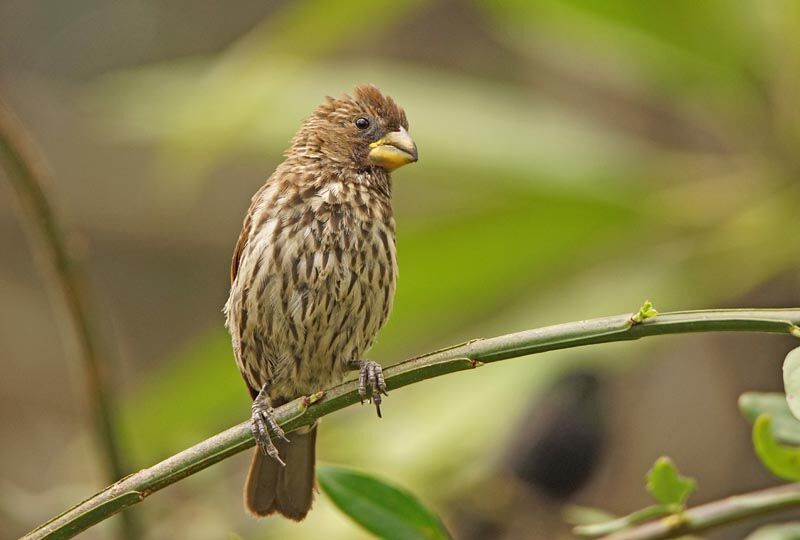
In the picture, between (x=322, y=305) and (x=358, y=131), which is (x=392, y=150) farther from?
(x=322, y=305)

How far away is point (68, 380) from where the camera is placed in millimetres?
8727

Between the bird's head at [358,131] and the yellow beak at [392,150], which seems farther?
the bird's head at [358,131]

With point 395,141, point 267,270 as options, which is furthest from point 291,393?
point 395,141

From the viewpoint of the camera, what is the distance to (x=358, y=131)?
346 centimetres

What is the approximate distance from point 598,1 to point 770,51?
59cm

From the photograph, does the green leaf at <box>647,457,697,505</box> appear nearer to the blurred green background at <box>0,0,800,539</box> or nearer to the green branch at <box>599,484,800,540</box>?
the green branch at <box>599,484,800,540</box>

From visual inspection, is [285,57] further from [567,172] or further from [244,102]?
[567,172]

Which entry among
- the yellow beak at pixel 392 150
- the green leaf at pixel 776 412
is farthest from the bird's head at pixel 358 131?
the green leaf at pixel 776 412

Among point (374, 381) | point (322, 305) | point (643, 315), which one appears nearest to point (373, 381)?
point (374, 381)

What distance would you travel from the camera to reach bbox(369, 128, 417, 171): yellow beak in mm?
3217

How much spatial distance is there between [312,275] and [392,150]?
39cm

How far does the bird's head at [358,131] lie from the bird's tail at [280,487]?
78cm

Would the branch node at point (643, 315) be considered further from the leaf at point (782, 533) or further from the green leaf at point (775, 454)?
the leaf at point (782, 533)

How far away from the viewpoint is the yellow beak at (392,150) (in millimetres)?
3217
